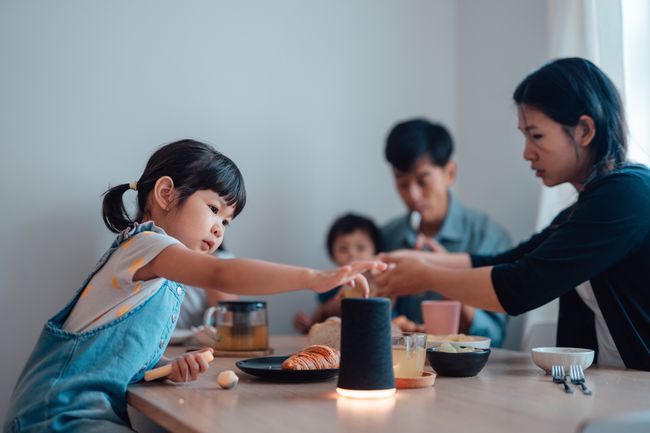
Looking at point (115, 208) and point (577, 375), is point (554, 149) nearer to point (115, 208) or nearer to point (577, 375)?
point (577, 375)

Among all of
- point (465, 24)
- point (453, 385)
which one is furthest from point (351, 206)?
point (453, 385)

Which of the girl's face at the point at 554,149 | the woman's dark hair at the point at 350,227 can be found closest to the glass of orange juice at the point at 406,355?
the girl's face at the point at 554,149

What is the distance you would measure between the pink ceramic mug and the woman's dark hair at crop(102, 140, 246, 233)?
58 cm

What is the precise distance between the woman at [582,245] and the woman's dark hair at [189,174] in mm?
503

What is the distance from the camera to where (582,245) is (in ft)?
4.42

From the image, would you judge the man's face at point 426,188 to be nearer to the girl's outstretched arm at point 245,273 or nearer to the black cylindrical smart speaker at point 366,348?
the girl's outstretched arm at point 245,273

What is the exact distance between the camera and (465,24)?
2.68m

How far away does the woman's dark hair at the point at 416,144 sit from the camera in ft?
7.56

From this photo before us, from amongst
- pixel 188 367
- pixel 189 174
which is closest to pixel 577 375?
pixel 188 367

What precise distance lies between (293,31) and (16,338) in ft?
4.23

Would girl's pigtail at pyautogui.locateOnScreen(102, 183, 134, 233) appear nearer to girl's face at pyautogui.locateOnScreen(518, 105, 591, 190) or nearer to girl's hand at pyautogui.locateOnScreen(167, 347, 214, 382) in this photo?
girl's hand at pyautogui.locateOnScreen(167, 347, 214, 382)

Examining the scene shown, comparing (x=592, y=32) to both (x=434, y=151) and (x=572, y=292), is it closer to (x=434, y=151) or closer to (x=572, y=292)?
(x=434, y=151)

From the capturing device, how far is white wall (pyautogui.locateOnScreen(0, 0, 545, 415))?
1949mm

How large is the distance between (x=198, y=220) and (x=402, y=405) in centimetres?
51
